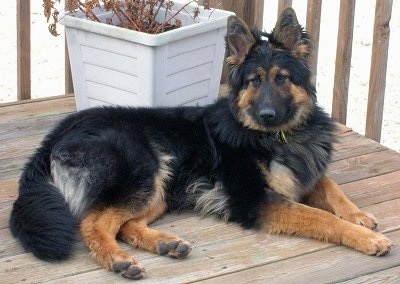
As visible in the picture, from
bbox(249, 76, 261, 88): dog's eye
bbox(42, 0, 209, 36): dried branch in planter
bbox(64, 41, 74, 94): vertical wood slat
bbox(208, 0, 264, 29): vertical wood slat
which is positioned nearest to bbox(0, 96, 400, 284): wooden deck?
bbox(249, 76, 261, 88): dog's eye

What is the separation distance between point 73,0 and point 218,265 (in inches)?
77.3

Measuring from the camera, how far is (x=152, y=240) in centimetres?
348

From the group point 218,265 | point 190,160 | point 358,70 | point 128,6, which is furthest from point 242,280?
point 358,70

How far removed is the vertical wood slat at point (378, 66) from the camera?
15.5ft

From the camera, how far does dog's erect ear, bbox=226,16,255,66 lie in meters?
3.82

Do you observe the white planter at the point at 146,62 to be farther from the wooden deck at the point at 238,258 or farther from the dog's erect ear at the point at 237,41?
the wooden deck at the point at 238,258

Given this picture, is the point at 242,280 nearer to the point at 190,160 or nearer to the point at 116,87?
Result: the point at 190,160

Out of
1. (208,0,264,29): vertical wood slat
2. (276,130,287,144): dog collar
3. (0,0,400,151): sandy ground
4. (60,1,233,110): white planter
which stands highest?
(208,0,264,29): vertical wood slat

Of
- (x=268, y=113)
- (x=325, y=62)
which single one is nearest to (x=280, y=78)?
(x=268, y=113)

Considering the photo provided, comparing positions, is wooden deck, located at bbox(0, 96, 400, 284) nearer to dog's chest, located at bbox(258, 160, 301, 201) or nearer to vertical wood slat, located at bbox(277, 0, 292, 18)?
dog's chest, located at bbox(258, 160, 301, 201)

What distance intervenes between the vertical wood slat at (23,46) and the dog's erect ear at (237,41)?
173 centimetres

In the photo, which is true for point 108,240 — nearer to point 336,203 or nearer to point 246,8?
point 336,203

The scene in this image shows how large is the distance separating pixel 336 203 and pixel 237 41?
89 cm

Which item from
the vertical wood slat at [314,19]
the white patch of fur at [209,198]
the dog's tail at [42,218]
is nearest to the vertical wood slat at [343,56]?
the vertical wood slat at [314,19]
